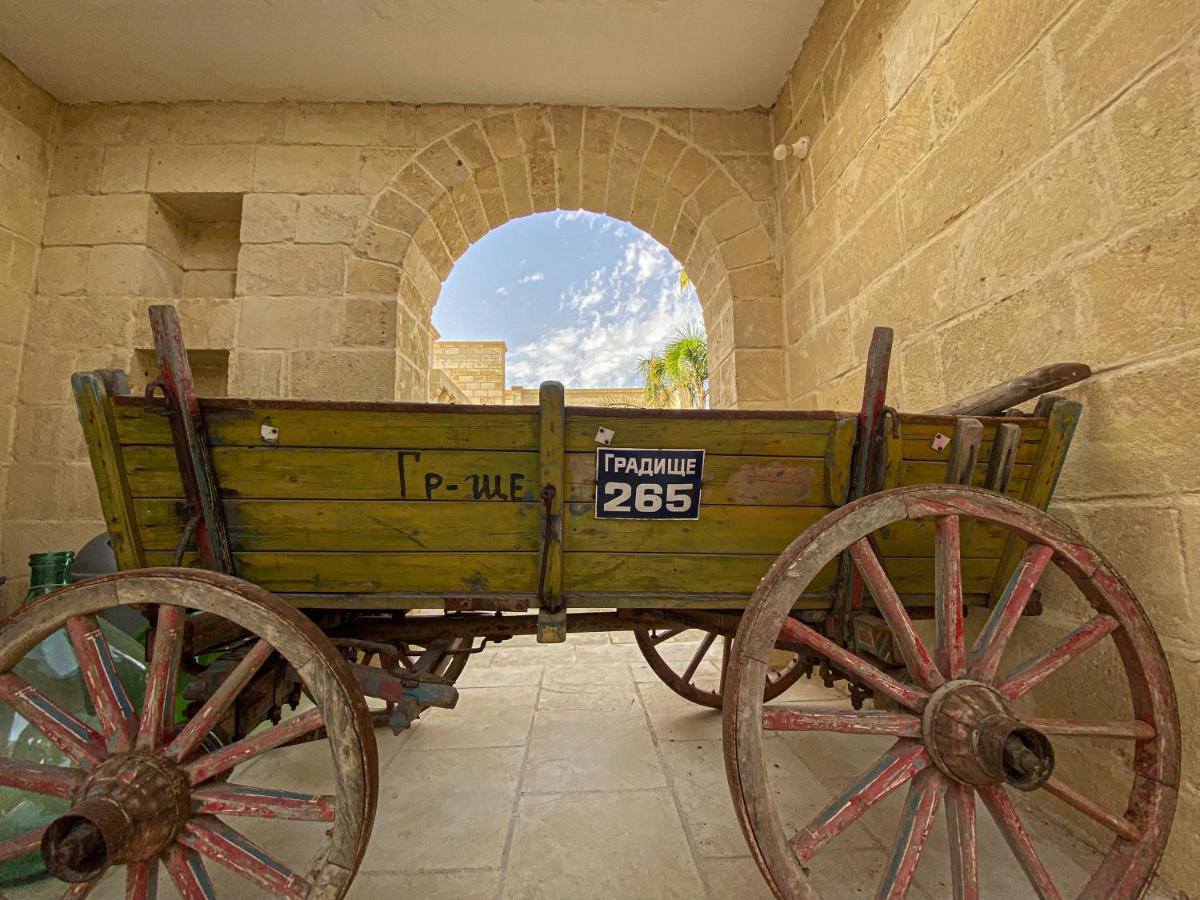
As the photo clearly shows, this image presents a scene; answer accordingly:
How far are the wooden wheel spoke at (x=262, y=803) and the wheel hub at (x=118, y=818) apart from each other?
0.15 ft

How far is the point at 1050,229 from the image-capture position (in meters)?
1.60

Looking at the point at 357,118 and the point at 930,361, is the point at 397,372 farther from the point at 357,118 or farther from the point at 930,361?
the point at 930,361

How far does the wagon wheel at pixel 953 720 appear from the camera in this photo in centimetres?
98

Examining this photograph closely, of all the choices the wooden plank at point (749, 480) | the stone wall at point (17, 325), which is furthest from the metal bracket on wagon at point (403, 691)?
the stone wall at point (17, 325)

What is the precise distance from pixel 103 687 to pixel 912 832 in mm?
1725

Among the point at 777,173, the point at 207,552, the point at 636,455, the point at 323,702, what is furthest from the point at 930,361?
the point at 207,552

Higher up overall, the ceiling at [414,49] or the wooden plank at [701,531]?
the ceiling at [414,49]

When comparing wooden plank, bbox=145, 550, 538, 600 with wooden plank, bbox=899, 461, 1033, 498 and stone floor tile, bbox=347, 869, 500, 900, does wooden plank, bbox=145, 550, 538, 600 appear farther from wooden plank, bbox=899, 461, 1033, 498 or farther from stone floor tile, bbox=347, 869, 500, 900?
wooden plank, bbox=899, 461, 1033, 498

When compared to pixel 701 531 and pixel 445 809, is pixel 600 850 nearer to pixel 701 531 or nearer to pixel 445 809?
pixel 445 809

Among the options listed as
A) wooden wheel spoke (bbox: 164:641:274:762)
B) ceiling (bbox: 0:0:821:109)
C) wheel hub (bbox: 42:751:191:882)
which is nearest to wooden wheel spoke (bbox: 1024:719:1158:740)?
wooden wheel spoke (bbox: 164:641:274:762)

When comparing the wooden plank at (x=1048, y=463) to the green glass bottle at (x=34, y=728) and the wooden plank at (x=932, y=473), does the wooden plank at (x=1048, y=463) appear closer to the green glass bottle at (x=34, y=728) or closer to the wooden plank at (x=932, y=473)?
the wooden plank at (x=932, y=473)

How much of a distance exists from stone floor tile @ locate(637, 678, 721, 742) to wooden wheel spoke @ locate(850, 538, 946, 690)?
136cm

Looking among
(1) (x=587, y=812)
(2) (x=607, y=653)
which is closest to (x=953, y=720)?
(1) (x=587, y=812)

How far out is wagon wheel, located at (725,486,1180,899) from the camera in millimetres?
977
